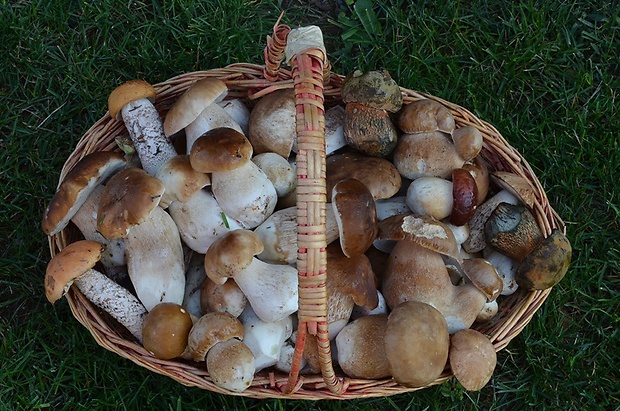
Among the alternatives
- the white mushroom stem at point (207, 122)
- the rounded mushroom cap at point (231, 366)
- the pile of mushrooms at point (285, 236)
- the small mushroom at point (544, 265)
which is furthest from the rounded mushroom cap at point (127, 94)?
the small mushroom at point (544, 265)

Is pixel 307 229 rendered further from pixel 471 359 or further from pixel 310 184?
pixel 471 359

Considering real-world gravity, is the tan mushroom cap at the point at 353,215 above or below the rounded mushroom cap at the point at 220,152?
below

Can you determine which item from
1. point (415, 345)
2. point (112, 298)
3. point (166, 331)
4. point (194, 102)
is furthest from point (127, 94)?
point (415, 345)

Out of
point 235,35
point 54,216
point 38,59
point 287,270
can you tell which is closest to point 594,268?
point 287,270

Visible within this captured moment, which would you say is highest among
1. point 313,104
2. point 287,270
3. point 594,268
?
point 313,104

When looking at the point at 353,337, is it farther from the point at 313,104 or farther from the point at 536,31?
the point at 536,31

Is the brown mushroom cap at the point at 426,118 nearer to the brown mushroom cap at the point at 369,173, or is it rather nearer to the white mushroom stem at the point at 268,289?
the brown mushroom cap at the point at 369,173

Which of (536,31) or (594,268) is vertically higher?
(536,31)
